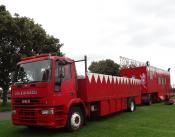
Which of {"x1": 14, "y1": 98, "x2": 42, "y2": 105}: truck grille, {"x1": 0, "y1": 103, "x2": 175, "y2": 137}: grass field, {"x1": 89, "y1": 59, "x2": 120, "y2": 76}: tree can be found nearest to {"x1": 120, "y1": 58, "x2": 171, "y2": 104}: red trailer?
{"x1": 0, "y1": 103, "x2": 175, "y2": 137}: grass field

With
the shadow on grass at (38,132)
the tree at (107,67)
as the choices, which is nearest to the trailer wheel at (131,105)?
the shadow on grass at (38,132)

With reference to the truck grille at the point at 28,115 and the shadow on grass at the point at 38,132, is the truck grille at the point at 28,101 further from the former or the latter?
the shadow on grass at the point at 38,132

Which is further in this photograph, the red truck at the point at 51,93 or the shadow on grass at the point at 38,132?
the shadow on grass at the point at 38,132

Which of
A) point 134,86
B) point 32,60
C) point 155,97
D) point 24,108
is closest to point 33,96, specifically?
point 24,108

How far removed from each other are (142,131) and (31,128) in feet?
16.0

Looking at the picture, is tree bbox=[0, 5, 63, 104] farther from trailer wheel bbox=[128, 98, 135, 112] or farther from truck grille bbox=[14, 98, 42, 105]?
truck grille bbox=[14, 98, 42, 105]

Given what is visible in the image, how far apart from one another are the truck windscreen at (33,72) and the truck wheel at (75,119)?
1.92m

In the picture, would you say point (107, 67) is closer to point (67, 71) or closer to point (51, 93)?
point (67, 71)

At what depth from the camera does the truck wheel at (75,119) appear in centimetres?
1152

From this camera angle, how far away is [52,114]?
34.7ft

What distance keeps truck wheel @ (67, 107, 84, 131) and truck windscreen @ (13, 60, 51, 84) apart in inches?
75.8

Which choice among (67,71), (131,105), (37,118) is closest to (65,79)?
(67,71)

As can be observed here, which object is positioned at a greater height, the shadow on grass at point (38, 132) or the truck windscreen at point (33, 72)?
the truck windscreen at point (33, 72)

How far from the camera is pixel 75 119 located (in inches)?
465
